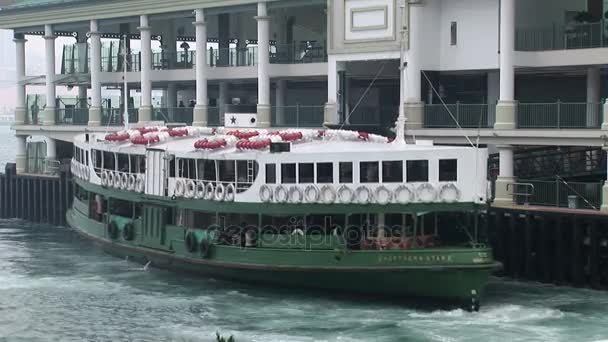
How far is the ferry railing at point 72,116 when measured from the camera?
221 ft

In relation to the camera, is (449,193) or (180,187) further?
(180,187)

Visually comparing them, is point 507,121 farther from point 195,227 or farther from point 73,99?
point 73,99

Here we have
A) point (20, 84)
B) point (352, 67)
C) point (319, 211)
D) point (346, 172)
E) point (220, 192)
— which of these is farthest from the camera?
point (20, 84)

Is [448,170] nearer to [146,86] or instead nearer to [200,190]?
[200,190]

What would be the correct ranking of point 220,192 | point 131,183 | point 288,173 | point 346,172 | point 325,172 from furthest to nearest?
1. point 131,183
2. point 220,192
3. point 288,173
4. point 325,172
5. point 346,172

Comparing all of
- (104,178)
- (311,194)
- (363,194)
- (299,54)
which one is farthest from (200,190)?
(299,54)

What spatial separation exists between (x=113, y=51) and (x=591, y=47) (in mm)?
31729

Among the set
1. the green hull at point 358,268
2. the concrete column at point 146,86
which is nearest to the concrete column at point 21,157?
the concrete column at point 146,86

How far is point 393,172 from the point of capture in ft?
121

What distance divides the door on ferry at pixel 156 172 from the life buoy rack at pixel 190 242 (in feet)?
6.98

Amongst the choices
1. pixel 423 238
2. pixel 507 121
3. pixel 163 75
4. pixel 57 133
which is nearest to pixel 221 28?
pixel 163 75

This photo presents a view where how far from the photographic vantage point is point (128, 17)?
6328 centimetres

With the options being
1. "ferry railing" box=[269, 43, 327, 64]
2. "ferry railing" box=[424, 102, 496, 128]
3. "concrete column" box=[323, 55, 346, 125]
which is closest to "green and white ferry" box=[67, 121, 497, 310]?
"ferry railing" box=[424, 102, 496, 128]

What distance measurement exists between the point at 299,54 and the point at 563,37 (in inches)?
662
